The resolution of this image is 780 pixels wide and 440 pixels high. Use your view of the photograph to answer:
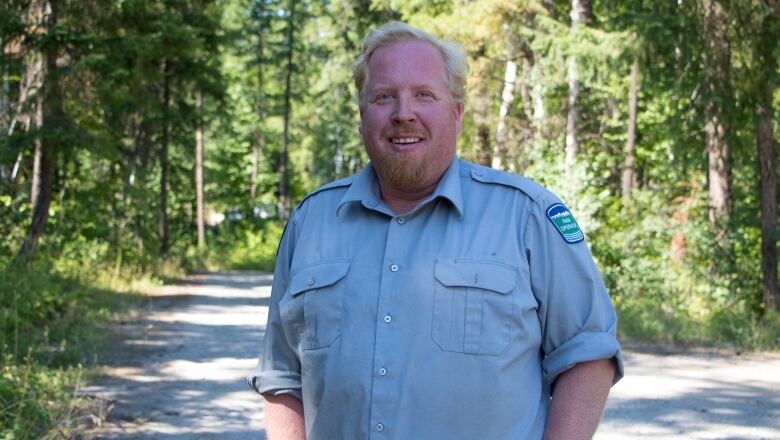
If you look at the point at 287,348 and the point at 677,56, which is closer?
the point at 287,348

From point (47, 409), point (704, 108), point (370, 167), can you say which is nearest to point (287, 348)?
point (370, 167)

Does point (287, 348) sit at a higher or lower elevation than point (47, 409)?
higher

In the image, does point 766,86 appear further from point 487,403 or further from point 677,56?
point 487,403

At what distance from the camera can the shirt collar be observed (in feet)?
9.52

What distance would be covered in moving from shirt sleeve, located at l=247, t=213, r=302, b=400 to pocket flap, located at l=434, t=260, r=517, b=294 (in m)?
0.55

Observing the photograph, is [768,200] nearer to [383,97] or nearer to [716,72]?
[716,72]

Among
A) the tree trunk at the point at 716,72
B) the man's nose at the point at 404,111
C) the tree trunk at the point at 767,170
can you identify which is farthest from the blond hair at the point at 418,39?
the tree trunk at the point at 767,170

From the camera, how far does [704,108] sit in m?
15.5

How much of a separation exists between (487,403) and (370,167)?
0.79 metres

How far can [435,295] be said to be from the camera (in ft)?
9.22

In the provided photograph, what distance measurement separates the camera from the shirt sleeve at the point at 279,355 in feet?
10.3

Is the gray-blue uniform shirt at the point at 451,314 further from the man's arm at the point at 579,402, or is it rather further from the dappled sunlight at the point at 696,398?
the dappled sunlight at the point at 696,398

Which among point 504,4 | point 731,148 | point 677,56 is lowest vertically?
point 731,148

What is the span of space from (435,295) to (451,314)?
65mm
